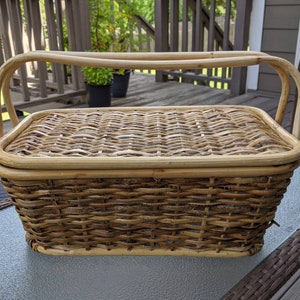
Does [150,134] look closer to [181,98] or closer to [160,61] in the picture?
[160,61]

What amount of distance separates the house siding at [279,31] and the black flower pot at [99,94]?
1.27 metres

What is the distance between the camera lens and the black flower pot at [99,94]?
245cm

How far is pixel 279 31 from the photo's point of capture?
9.03 ft

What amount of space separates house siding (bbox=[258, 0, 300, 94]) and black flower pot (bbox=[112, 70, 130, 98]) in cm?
107

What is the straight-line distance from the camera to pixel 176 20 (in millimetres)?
3225

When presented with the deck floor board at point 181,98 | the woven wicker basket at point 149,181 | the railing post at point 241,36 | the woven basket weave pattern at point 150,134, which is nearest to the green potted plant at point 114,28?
the deck floor board at point 181,98

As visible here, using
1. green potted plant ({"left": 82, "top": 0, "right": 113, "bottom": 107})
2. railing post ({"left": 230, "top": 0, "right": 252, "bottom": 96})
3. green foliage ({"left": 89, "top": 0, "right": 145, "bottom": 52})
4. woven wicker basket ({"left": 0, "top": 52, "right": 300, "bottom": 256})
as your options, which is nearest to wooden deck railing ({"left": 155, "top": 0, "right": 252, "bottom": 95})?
railing post ({"left": 230, "top": 0, "right": 252, "bottom": 96})

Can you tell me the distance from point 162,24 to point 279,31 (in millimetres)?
1019

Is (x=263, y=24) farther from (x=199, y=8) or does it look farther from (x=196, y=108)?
(x=196, y=108)

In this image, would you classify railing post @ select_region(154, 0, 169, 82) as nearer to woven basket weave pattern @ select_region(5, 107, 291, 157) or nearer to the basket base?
woven basket weave pattern @ select_region(5, 107, 291, 157)

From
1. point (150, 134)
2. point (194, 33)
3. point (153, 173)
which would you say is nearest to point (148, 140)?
point (150, 134)

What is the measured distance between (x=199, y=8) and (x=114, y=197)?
2.63 m

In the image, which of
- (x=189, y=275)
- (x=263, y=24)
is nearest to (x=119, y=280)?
(x=189, y=275)

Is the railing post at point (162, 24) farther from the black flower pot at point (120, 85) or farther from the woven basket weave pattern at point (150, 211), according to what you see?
the woven basket weave pattern at point (150, 211)
